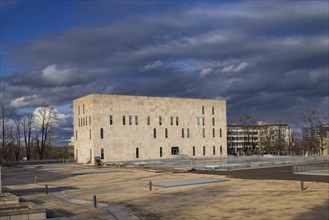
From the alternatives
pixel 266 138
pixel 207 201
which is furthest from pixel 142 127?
pixel 207 201

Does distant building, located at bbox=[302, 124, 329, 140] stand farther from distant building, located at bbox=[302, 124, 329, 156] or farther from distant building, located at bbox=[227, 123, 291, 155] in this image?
distant building, located at bbox=[227, 123, 291, 155]

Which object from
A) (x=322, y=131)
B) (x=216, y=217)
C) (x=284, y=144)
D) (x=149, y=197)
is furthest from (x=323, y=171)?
(x=284, y=144)

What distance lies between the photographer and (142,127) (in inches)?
3123

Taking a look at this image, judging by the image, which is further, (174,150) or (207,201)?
(174,150)

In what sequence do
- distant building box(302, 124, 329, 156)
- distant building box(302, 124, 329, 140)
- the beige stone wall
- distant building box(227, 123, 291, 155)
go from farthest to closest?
distant building box(227, 123, 291, 155), distant building box(302, 124, 329, 140), distant building box(302, 124, 329, 156), the beige stone wall

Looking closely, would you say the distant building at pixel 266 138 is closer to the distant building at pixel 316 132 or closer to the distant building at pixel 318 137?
the distant building at pixel 316 132

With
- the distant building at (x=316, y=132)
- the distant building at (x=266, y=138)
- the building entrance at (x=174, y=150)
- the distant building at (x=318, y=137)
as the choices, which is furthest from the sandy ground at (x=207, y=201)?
the distant building at (x=266, y=138)

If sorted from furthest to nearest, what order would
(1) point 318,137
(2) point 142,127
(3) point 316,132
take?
(1) point 318,137 → (3) point 316,132 → (2) point 142,127

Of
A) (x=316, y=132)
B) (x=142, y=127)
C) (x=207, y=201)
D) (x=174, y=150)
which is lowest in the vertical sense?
(x=207, y=201)

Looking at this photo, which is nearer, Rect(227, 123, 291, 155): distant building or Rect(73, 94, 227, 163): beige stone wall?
Rect(73, 94, 227, 163): beige stone wall


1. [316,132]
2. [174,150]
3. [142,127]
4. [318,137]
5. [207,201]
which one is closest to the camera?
[207,201]

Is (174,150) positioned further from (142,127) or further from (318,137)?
(318,137)

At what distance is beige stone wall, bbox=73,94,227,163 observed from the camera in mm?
74312

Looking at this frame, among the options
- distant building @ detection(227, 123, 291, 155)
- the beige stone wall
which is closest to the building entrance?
the beige stone wall
